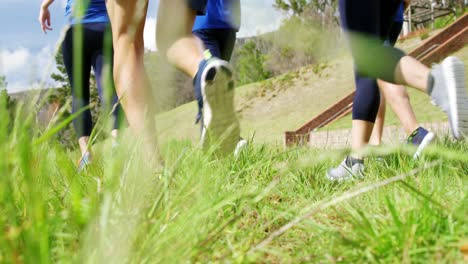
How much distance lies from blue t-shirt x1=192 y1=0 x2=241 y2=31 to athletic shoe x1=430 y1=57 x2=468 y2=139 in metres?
1.72

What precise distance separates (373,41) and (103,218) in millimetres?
1789

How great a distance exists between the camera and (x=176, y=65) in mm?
2205

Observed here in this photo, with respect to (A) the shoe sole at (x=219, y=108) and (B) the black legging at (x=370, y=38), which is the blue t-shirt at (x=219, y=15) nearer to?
(B) the black legging at (x=370, y=38)

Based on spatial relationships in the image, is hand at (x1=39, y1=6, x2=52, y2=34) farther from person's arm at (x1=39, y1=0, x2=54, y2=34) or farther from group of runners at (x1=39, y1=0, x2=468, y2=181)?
group of runners at (x1=39, y1=0, x2=468, y2=181)

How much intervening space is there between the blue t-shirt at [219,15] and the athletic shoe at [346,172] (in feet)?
4.59

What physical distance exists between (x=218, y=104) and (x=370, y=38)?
0.91 metres

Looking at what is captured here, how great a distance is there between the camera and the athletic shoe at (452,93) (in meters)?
1.88

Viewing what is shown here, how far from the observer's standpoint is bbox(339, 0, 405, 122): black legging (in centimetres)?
224

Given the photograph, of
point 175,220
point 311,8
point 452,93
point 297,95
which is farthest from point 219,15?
point 311,8

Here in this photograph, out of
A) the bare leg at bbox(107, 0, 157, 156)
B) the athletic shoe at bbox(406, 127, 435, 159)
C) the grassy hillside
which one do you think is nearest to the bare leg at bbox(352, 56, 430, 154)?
the athletic shoe at bbox(406, 127, 435, 159)

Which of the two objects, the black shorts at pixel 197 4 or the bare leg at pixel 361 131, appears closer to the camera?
the black shorts at pixel 197 4

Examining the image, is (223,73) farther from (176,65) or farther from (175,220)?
(175,220)

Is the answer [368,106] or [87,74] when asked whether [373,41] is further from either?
[87,74]

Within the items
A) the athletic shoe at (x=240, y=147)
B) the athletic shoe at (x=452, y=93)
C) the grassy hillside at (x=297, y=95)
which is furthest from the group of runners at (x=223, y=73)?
the grassy hillside at (x=297, y=95)
